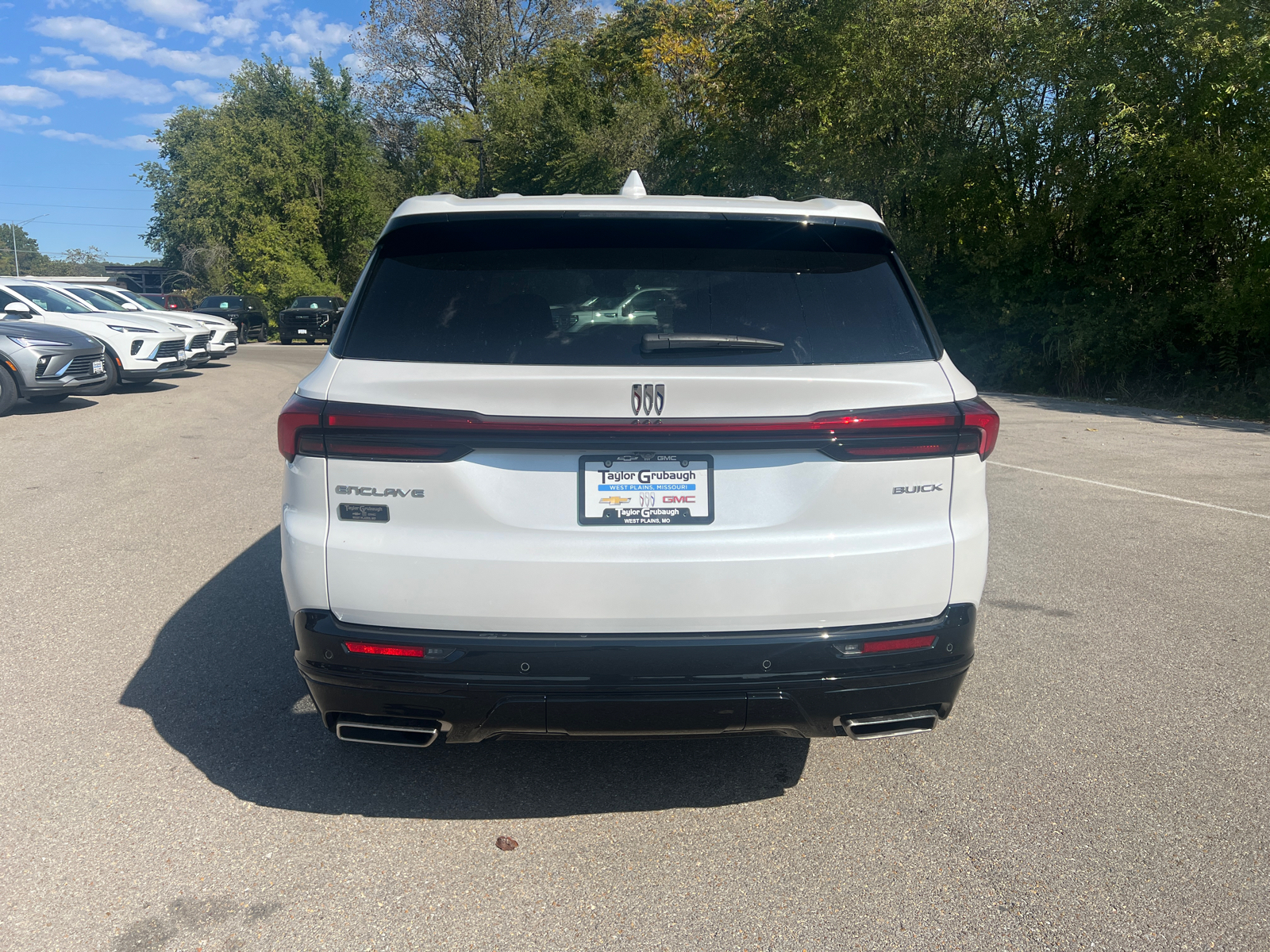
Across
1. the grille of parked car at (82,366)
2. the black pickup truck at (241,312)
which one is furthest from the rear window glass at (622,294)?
the black pickup truck at (241,312)

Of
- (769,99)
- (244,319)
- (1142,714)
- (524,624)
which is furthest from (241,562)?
(244,319)

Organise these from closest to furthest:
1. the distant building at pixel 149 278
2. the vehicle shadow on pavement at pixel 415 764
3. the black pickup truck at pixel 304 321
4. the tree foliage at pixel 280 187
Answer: the vehicle shadow on pavement at pixel 415 764
the black pickup truck at pixel 304 321
the tree foliage at pixel 280 187
the distant building at pixel 149 278

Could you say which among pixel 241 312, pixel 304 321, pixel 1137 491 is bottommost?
pixel 304 321

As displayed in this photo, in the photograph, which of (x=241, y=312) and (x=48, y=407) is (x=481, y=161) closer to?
(x=241, y=312)

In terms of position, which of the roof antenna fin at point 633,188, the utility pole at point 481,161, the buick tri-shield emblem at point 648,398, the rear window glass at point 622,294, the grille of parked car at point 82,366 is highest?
the utility pole at point 481,161

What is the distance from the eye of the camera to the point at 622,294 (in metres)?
2.89

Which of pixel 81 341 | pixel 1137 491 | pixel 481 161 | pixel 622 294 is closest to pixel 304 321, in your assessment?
pixel 481 161

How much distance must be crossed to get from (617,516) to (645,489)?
11 cm

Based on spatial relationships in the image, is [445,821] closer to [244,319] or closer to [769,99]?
[769,99]

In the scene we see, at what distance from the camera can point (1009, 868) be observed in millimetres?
2836

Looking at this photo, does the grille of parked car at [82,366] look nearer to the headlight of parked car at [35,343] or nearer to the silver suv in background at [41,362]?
the silver suv in background at [41,362]

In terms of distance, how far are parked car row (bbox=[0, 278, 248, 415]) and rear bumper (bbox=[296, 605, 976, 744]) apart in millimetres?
12854

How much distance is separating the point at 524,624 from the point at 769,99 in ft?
104

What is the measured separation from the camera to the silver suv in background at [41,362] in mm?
13016
